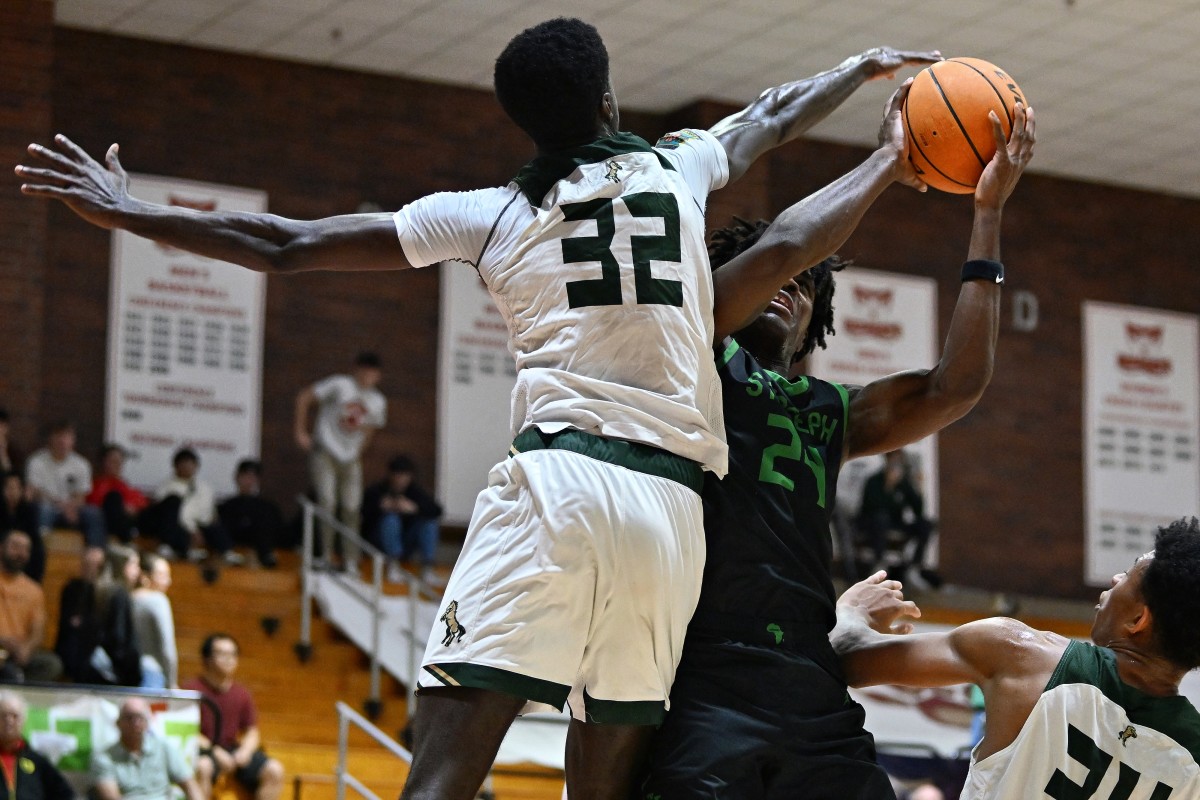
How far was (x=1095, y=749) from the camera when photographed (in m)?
3.86

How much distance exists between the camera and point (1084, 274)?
21.2 metres

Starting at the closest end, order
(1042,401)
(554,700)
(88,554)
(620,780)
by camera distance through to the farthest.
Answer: (554,700)
(620,780)
(88,554)
(1042,401)

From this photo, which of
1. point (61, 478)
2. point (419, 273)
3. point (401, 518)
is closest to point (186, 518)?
point (61, 478)

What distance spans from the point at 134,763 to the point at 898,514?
30.6ft

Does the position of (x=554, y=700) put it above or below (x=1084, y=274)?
below

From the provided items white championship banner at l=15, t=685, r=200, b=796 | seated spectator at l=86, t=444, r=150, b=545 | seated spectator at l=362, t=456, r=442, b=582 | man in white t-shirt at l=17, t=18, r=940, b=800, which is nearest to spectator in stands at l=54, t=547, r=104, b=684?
white championship banner at l=15, t=685, r=200, b=796

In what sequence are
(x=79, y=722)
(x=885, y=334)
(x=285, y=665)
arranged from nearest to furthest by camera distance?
(x=79, y=722) → (x=285, y=665) → (x=885, y=334)

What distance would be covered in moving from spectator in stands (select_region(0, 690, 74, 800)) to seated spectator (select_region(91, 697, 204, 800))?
13.1 inches

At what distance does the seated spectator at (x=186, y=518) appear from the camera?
48.5 feet

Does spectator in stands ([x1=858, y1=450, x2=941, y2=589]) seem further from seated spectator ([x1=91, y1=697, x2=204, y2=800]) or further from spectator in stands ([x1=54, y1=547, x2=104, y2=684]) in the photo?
seated spectator ([x1=91, y1=697, x2=204, y2=800])

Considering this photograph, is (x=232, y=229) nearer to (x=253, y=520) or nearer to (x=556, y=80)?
(x=556, y=80)

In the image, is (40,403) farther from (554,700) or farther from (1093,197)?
(554,700)

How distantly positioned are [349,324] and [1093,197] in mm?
9490

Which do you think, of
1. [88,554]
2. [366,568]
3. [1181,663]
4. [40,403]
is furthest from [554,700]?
[40,403]
